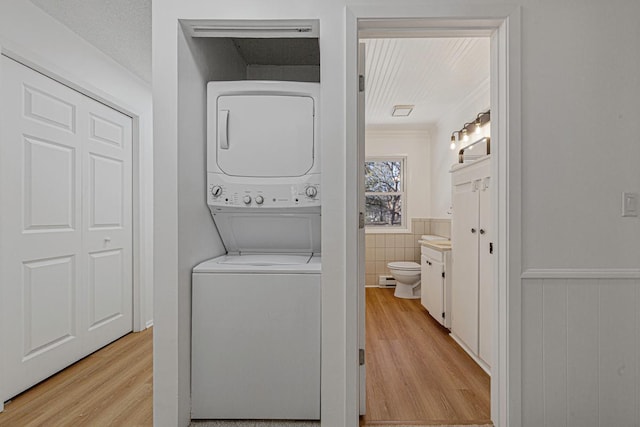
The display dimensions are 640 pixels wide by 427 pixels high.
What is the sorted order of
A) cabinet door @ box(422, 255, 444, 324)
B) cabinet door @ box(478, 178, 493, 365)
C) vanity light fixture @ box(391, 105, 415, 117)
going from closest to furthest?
cabinet door @ box(478, 178, 493, 365)
cabinet door @ box(422, 255, 444, 324)
vanity light fixture @ box(391, 105, 415, 117)

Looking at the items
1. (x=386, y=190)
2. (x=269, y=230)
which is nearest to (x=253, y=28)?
(x=269, y=230)

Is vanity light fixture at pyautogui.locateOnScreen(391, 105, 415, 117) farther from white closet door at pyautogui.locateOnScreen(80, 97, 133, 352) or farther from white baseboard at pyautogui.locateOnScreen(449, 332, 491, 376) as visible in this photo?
white closet door at pyautogui.locateOnScreen(80, 97, 133, 352)

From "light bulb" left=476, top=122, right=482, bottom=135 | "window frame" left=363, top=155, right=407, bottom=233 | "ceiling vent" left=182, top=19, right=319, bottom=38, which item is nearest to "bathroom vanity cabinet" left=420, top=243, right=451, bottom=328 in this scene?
"light bulb" left=476, top=122, right=482, bottom=135

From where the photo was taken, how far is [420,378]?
2.43 metres

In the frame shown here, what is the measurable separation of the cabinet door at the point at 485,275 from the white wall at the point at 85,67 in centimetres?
293

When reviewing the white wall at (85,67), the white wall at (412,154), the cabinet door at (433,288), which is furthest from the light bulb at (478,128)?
the white wall at (85,67)

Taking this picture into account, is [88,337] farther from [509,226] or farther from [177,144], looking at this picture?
[509,226]

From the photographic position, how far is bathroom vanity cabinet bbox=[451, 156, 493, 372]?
2543 millimetres

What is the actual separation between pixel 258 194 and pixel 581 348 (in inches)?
68.8

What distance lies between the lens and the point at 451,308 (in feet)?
11.1

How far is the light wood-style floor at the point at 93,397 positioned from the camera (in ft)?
6.38

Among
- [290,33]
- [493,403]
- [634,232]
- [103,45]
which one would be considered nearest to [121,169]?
[103,45]

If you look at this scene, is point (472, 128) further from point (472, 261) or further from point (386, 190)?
point (386, 190)

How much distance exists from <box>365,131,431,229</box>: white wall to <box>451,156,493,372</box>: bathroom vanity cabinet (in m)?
2.32
